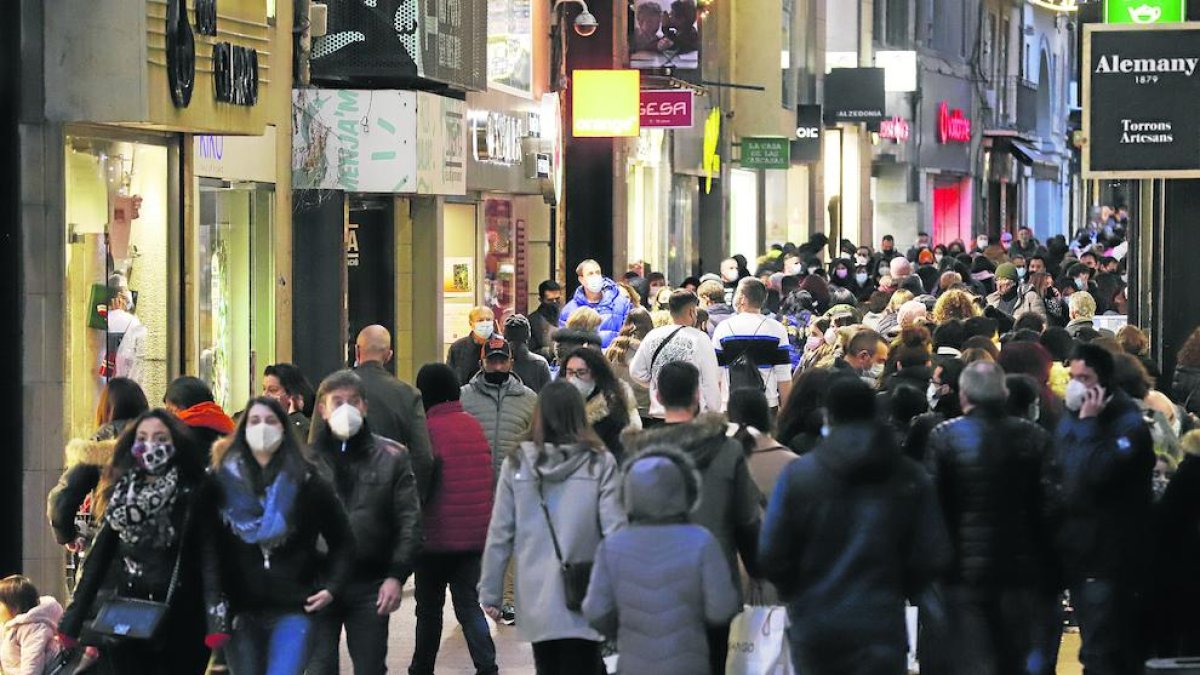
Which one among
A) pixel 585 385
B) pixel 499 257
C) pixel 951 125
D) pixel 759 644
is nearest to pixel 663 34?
pixel 499 257

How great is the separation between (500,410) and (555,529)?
3.50m

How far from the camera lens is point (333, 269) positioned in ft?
73.5

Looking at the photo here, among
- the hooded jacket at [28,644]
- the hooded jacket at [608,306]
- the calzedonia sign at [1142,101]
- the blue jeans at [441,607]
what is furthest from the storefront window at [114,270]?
the calzedonia sign at [1142,101]

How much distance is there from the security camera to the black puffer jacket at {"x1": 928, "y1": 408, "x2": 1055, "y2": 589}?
20482 millimetres

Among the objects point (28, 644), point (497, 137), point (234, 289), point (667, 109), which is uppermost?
point (667, 109)

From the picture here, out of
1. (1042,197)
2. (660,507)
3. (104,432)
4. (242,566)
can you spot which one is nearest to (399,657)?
(104,432)

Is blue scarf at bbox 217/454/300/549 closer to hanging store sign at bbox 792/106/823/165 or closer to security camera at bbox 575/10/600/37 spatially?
security camera at bbox 575/10/600/37

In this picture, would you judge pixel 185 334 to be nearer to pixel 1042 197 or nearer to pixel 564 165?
pixel 564 165

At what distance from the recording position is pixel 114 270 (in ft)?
52.6

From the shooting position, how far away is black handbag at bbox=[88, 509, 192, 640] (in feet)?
31.9

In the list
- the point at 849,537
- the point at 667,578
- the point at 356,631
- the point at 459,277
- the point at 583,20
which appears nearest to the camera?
the point at 667,578

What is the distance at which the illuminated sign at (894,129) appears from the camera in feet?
174

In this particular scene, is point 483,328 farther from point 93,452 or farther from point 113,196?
point 93,452

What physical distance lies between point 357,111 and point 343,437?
11.4 m
